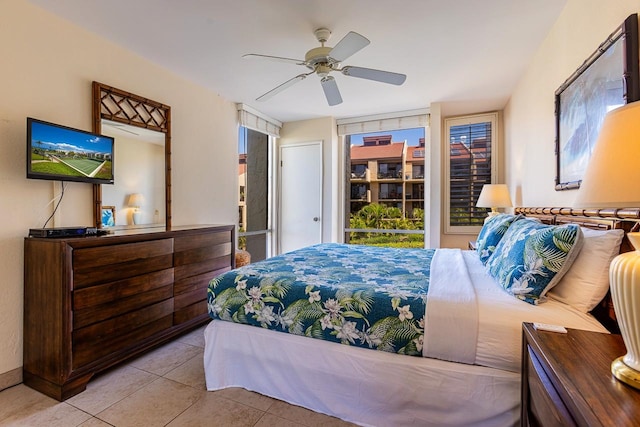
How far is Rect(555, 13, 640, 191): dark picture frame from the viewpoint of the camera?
1344 mm

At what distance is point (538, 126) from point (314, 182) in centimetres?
Answer: 288

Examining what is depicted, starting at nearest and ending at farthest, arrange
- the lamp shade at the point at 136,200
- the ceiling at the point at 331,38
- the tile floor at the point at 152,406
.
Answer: the tile floor at the point at 152,406, the ceiling at the point at 331,38, the lamp shade at the point at 136,200

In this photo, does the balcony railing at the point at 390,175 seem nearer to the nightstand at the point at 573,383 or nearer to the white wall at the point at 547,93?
the white wall at the point at 547,93

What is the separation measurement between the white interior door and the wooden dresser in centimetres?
243

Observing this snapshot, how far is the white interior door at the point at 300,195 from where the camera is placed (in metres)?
4.61

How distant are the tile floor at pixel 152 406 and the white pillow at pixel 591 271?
130 cm

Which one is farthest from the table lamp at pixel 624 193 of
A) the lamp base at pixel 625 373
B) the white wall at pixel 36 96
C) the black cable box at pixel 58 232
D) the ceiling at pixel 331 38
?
the white wall at pixel 36 96

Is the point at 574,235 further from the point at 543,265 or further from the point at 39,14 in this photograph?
the point at 39,14

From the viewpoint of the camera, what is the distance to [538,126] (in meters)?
2.57

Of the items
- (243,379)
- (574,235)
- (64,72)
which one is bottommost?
(243,379)

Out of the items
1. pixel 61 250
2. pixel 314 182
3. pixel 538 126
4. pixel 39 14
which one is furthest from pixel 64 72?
pixel 538 126

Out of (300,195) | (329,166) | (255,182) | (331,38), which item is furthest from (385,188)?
(331,38)

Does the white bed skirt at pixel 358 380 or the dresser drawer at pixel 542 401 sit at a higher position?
the dresser drawer at pixel 542 401

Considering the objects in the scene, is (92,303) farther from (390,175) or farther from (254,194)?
(390,175)
